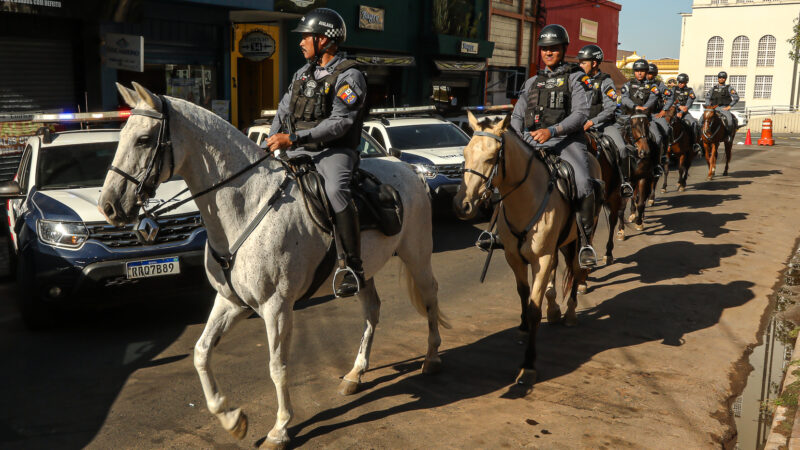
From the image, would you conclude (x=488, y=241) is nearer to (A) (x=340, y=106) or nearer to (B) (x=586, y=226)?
(B) (x=586, y=226)

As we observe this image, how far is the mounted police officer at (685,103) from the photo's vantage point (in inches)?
712

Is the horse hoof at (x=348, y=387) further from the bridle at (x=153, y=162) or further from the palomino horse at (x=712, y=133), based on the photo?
the palomino horse at (x=712, y=133)

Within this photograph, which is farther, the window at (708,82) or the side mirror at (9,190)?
the window at (708,82)

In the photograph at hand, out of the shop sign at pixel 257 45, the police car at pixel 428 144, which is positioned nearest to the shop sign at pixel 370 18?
the shop sign at pixel 257 45

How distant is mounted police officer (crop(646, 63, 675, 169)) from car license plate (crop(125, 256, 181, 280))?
995cm

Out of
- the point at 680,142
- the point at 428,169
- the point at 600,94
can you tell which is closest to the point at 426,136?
the point at 428,169

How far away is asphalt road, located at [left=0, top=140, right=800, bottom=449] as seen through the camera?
5.07 metres

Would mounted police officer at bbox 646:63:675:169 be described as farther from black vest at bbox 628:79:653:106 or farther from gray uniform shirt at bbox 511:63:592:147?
Answer: gray uniform shirt at bbox 511:63:592:147

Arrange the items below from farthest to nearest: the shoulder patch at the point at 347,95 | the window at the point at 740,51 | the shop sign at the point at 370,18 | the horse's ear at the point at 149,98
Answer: the window at the point at 740,51 → the shop sign at the point at 370,18 → the shoulder patch at the point at 347,95 → the horse's ear at the point at 149,98

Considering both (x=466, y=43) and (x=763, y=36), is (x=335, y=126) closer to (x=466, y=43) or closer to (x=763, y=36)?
(x=466, y=43)

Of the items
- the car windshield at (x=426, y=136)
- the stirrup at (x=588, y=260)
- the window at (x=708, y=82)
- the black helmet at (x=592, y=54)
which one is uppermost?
the window at (x=708, y=82)

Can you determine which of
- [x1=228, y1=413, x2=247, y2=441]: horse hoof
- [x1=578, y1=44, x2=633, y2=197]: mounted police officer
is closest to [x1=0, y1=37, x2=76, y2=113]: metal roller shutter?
[x1=578, y1=44, x2=633, y2=197]: mounted police officer

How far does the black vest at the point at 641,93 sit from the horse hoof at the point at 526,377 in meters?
9.97

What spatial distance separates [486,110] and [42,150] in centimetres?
1257
